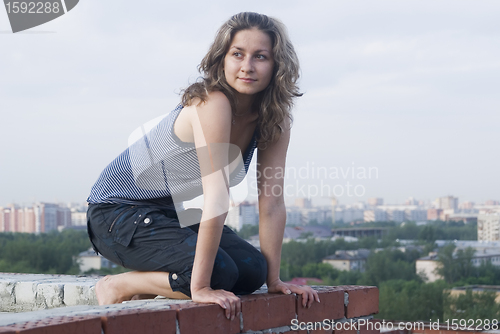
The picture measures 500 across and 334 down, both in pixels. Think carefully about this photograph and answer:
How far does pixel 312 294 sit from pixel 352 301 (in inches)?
10.2

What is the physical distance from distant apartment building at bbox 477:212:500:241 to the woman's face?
64651 mm

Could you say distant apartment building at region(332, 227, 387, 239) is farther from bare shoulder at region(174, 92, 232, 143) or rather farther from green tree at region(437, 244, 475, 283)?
bare shoulder at region(174, 92, 232, 143)

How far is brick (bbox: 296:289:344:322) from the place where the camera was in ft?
6.30

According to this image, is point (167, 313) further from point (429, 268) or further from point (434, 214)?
point (434, 214)

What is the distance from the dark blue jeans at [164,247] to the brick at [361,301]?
0.37 meters

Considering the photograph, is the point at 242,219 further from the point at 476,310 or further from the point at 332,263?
the point at 476,310

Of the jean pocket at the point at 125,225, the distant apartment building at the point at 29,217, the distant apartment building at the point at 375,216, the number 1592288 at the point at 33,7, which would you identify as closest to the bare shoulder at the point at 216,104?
the jean pocket at the point at 125,225

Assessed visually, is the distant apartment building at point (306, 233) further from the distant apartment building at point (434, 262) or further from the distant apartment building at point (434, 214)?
the distant apartment building at point (434, 262)

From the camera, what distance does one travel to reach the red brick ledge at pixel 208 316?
134cm

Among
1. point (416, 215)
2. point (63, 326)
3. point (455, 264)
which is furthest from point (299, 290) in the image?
point (416, 215)

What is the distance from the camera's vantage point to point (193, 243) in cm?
180

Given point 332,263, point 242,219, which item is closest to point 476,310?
point 332,263

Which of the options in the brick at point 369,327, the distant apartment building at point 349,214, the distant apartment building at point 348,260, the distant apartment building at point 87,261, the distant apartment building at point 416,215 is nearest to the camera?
the brick at point 369,327

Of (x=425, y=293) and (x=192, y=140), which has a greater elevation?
(x=192, y=140)
